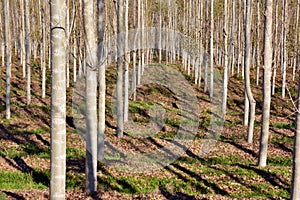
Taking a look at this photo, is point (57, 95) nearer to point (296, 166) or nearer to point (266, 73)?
point (296, 166)

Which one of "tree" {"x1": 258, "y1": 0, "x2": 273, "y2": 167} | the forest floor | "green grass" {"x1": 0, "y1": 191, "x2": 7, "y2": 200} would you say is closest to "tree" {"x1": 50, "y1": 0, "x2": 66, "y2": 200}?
"green grass" {"x1": 0, "y1": 191, "x2": 7, "y2": 200}

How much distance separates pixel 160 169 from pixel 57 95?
8.20 m

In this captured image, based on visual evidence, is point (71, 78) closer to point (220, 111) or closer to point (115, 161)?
point (220, 111)

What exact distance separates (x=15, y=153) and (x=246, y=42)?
1113 cm

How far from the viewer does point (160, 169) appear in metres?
12.1

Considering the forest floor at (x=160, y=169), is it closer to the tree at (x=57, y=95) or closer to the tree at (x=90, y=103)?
the tree at (x=90, y=103)

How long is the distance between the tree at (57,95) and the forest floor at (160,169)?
15.8 ft

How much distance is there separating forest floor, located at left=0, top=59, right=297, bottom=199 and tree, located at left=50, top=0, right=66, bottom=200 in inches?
189

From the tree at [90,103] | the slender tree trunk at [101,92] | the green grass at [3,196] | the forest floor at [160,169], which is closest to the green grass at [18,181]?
the forest floor at [160,169]

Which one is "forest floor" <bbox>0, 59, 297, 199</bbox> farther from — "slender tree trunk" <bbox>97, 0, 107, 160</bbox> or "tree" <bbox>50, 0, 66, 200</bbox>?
"tree" <bbox>50, 0, 66, 200</bbox>

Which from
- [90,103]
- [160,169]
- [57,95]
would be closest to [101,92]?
[90,103]

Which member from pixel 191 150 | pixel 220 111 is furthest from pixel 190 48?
pixel 191 150

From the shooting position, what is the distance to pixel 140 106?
79.3 feet

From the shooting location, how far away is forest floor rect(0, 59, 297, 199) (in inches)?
394
